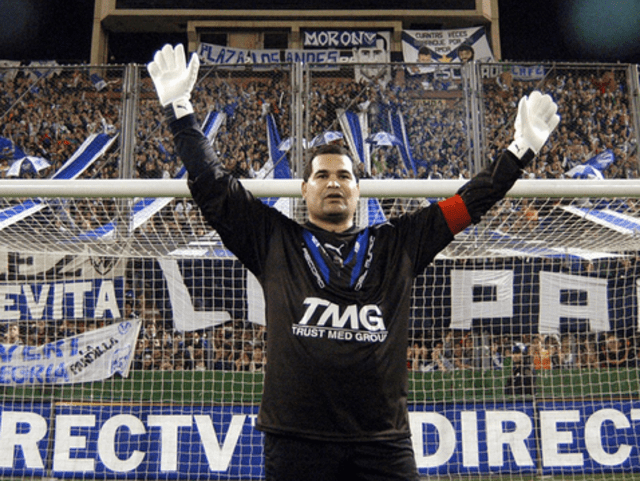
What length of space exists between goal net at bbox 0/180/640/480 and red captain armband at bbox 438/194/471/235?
122 inches

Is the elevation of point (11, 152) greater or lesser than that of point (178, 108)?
greater

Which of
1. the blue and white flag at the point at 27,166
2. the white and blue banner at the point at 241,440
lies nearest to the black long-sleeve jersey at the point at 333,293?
→ the white and blue banner at the point at 241,440

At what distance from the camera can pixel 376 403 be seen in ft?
6.93

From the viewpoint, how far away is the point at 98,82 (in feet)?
35.2

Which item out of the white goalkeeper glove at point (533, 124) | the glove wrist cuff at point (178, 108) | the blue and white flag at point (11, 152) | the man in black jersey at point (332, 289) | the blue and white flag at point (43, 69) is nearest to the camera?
the man in black jersey at point (332, 289)

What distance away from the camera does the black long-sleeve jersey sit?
2.09m

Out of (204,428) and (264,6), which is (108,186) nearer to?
(204,428)

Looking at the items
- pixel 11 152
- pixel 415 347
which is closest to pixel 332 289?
pixel 415 347

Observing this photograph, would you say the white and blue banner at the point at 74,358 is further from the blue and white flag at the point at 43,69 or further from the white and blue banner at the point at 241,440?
the blue and white flag at the point at 43,69

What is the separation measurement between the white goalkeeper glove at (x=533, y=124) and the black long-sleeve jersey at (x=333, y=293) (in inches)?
2.3

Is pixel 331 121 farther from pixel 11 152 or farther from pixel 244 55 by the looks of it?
pixel 244 55

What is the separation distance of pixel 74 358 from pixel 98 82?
19.0ft

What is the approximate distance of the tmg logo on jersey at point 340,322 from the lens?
7.06 feet

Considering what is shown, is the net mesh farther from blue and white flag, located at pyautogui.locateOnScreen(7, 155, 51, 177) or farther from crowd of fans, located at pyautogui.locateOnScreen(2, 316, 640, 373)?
blue and white flag, located at pyautogui.locateOnScreen(7, 155, 51, 177)
